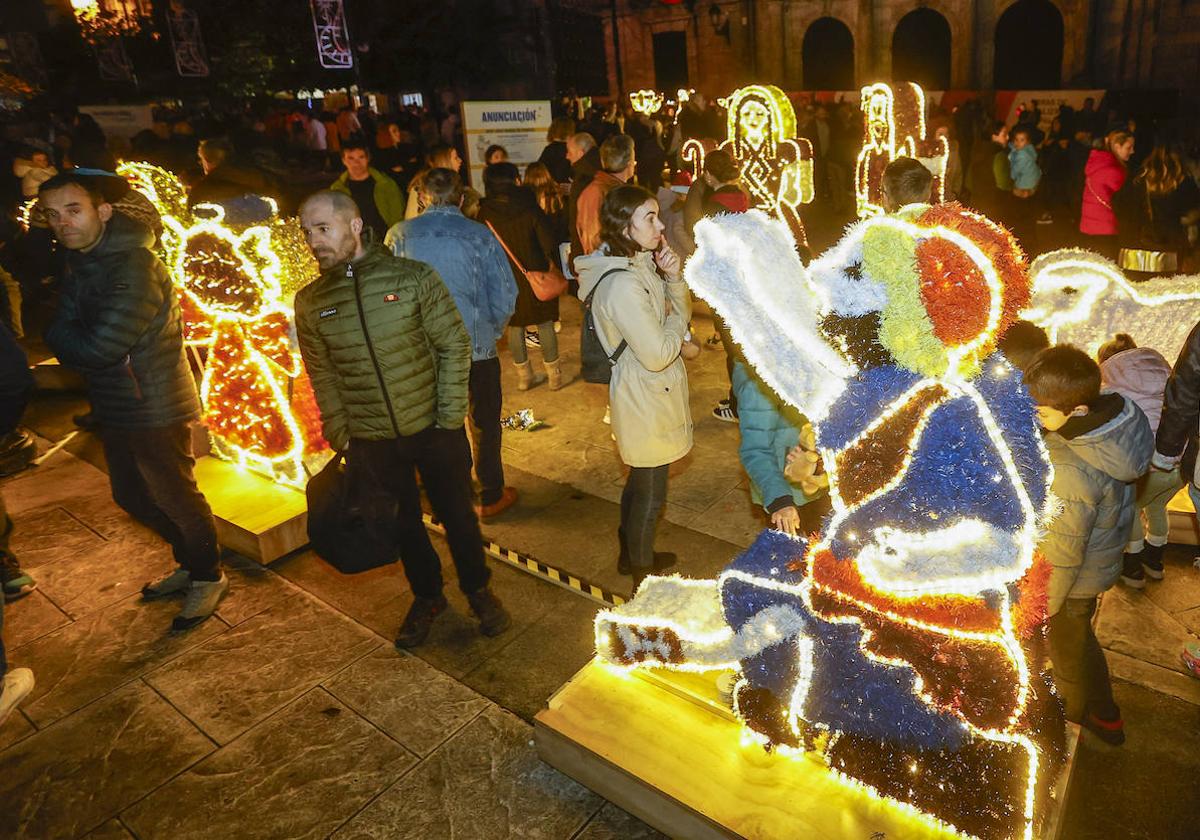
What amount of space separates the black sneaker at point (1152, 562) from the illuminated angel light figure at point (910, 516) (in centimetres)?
204

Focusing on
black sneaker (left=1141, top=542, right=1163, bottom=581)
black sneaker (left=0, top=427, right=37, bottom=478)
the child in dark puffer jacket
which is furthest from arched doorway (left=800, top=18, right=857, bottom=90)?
black sneaker (left=0, top=427, right=37, bottom=478)

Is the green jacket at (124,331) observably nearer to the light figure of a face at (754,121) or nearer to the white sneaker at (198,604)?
the white sneaker at (198,604)

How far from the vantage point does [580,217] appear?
22.2ft

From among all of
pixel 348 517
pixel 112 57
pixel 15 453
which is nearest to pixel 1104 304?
pixel 348 517

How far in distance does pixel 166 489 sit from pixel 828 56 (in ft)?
84.1

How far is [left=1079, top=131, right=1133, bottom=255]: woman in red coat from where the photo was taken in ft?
25.2

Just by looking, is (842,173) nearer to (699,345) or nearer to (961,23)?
(699,345)

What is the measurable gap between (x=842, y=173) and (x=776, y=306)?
42.7 ft

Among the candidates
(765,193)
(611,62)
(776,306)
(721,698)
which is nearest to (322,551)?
(721,698)

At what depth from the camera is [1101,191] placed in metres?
7.92

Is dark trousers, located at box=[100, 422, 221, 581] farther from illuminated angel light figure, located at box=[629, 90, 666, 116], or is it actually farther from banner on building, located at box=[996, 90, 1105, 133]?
illuminated angel light figure, located at box=[629, 90, 666, 116]

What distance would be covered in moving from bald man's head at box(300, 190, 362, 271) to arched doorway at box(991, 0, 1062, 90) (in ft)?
75.4

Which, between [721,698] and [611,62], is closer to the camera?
[721,698]

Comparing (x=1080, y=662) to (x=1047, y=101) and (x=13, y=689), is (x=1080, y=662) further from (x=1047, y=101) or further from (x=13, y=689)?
(x=1047, y=101)
